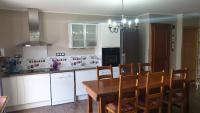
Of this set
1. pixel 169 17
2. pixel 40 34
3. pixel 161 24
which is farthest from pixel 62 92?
pixel 169 17

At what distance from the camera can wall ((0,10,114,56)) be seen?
3.93m

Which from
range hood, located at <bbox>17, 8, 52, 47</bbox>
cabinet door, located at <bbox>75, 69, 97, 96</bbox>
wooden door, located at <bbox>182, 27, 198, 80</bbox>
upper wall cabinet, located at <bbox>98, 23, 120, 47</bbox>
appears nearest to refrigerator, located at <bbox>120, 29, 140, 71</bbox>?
upper wall cabinet, located at <bbox>98, 23, 120, 47</bbox>

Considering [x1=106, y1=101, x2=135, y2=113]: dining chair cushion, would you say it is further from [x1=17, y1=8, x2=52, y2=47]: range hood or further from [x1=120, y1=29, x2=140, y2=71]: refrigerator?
[x1=17, y1=8, x2=52, y2=47]: range hood

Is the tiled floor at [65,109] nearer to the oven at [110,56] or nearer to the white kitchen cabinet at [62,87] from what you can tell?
the white kitchen cabinet at [62,87]

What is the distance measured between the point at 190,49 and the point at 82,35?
3900 millimetres

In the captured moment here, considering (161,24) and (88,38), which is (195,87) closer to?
(161,24)

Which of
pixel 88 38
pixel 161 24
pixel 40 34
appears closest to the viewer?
pixel 40 34

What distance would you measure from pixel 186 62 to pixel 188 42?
706mm

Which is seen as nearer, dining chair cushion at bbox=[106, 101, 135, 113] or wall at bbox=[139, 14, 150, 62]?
dining chair cushion at bbox=[106, 101, 135, 113]

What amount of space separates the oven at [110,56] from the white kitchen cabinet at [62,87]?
3.54 feet

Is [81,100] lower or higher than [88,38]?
lower

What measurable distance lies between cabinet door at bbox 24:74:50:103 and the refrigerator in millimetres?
2223

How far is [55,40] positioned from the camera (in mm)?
4398

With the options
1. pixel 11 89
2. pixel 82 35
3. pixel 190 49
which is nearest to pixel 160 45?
pixel 190 49
